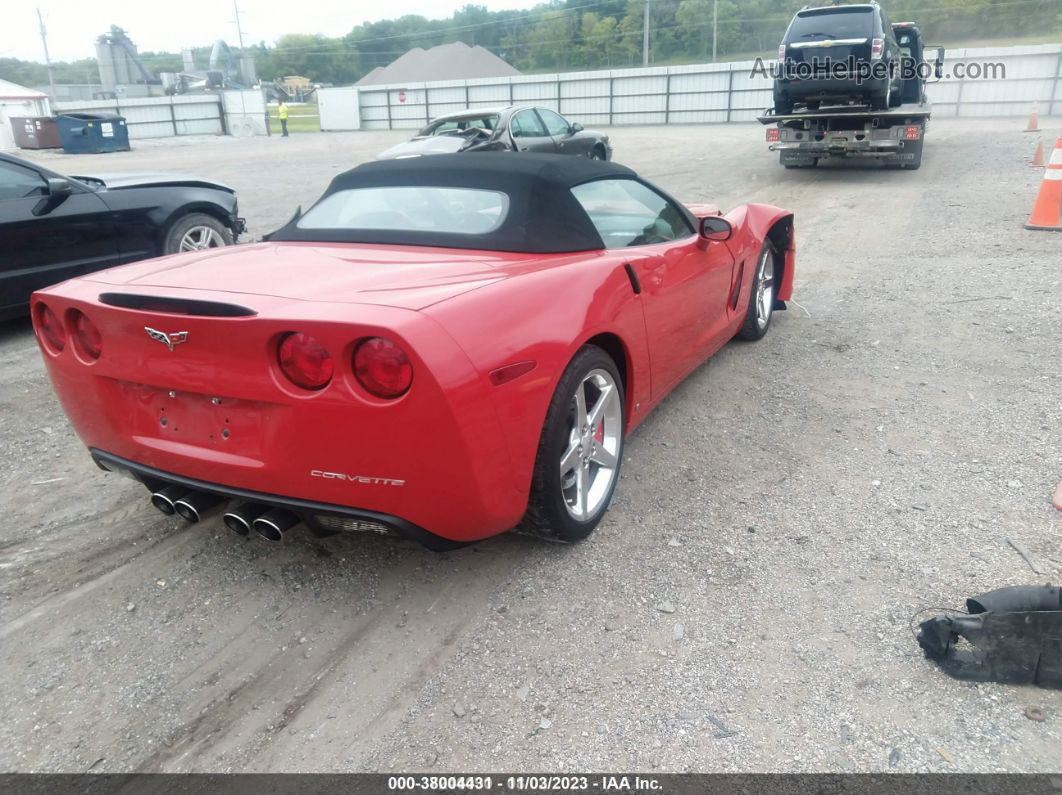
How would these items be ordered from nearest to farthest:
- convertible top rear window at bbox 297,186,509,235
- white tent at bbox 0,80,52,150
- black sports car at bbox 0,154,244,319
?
convertible top rear window at bbox 297,186,509,235
black sports car at bbox 0,154,244,319
white tent at bbox 0,80,52,150

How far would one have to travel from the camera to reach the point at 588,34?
8031 centimetres

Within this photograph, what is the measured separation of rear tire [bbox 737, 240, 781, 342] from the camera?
512 cm

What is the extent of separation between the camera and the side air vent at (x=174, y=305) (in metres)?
2.37

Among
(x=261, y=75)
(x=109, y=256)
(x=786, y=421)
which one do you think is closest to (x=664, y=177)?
(x=109, y=256)

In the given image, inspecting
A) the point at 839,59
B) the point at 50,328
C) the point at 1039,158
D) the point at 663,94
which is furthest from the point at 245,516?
the point at 663,94

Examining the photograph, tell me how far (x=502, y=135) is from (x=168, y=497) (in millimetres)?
11158

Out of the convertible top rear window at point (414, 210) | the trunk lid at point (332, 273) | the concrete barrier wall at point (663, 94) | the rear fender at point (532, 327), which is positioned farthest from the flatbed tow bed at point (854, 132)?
the concrete barrier wall at point (663, 94)

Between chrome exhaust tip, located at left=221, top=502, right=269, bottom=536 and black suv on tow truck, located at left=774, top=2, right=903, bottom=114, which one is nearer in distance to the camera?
chrome exhaust tip, located at left=221, top=502, right=269, bottom=536

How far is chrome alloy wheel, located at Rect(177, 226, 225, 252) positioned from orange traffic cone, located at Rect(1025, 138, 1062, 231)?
8064mm

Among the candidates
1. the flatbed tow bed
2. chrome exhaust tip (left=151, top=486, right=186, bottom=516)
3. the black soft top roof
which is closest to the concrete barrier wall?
the flatbed tow bed

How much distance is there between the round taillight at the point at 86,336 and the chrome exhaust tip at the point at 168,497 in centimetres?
49

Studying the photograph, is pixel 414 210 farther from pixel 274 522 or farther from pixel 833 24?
pixel 833 24

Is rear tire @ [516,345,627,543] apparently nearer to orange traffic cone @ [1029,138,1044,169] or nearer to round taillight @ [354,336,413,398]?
round taillight @ [354,336,413,398]

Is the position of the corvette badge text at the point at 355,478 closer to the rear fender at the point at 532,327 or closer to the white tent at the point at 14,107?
the rear fender at the point at 532,327
